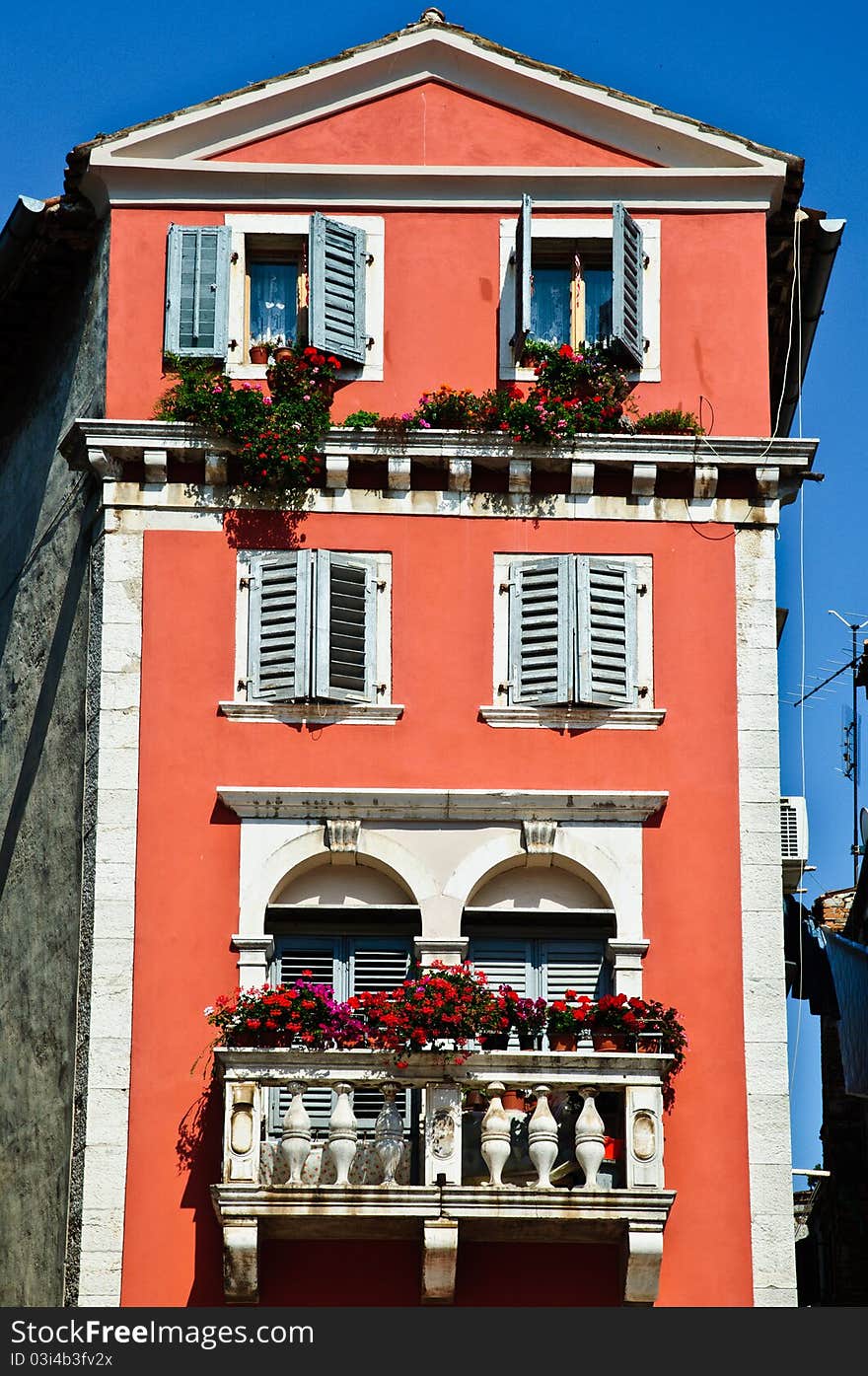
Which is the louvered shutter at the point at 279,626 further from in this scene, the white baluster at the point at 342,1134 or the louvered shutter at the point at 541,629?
the white baluster at the point at 342,1134

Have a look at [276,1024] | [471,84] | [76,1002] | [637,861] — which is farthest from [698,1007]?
[471,84]

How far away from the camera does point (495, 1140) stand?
24344mm

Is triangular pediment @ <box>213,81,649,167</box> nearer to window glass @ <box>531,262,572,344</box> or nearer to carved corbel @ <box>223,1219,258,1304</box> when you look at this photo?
window glass @ <box>531,262,572,344</box>

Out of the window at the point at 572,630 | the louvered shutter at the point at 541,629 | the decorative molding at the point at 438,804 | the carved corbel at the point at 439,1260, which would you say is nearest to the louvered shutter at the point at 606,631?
the window at the point at 572,630

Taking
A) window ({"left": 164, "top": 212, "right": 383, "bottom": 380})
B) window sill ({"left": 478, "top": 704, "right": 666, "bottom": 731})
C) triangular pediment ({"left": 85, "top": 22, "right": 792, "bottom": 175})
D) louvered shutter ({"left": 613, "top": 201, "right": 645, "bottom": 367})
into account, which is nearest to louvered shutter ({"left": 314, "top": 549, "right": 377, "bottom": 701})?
window sill ({"left": 478, "top": 704, "right": 666, "bottom": 731})

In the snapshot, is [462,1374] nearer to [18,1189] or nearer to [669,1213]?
[669,1213]

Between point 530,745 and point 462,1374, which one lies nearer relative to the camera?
point 462,1374

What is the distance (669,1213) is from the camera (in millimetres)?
25375

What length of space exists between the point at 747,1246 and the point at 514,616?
253 inches

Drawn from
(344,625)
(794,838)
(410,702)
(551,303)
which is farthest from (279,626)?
(794,838)

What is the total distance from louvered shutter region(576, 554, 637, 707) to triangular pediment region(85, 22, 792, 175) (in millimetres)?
4485

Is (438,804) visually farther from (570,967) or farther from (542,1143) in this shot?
(542,1143)

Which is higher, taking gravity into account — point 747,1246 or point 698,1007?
point 698,1007

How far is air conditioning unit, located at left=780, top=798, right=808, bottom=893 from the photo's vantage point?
33.9 meters
